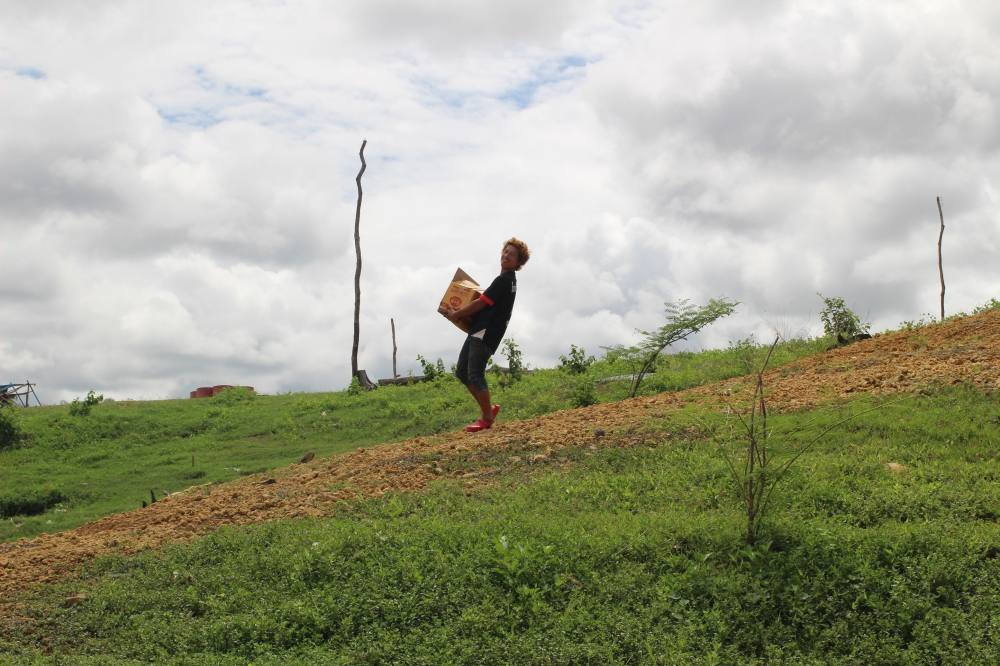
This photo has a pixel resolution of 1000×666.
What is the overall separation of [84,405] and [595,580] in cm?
1723

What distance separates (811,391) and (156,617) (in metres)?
7.66

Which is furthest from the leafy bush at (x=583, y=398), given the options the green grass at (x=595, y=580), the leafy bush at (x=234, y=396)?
the leafy bush at (x=234, y=396)

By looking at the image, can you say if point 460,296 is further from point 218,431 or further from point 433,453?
point 218,431

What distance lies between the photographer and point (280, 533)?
8.44 meters

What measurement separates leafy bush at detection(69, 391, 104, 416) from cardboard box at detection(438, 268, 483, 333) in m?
12.3

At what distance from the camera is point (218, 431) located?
62.6 feet

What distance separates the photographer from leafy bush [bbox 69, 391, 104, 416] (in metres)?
20.9

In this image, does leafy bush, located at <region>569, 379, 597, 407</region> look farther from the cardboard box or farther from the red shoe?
the cardboard box

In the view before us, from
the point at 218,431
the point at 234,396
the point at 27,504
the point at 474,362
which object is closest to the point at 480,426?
the point at 474,362

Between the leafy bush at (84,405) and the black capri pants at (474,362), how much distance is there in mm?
12341

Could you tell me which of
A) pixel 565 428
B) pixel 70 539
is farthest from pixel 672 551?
pixel 70 539

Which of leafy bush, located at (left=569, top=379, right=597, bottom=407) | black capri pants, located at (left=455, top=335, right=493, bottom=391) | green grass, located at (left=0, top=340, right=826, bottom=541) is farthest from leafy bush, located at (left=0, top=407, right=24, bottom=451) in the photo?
black capri pants, located at (left=455, top=335, right=493, bottom=391)

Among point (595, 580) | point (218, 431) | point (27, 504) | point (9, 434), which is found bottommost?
point (595, 580)

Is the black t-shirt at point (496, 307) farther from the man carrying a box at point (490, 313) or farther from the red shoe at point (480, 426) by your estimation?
the red shoe at point (480, 426)
